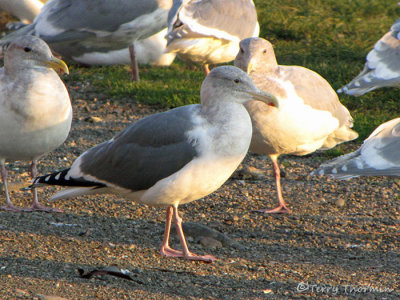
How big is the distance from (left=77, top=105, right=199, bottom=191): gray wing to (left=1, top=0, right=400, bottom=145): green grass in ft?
9.99

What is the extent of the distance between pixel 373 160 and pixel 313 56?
223 inches

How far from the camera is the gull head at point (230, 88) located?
14.0 feet

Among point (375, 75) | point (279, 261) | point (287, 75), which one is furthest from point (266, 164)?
point (279, 261)

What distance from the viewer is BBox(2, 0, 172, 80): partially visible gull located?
27.0 feet

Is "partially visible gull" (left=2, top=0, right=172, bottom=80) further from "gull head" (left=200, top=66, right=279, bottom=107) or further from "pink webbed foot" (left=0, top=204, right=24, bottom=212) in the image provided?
"gull head" (left=200, top=66, right=279, bottom=107)

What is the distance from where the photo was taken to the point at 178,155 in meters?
4.13

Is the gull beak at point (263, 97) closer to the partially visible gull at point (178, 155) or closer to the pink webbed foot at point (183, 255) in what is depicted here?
the partially visible gull at point (178, 155)

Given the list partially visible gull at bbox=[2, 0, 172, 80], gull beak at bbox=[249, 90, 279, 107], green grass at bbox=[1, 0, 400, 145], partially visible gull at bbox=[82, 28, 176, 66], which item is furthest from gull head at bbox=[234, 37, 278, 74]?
partially visible gull at bbox=[82, 28, 176, 66]

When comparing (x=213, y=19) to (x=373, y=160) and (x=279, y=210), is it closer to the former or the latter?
(x=279, y=210)

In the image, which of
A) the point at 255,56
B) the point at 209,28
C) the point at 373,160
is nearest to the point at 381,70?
the point at 255,56

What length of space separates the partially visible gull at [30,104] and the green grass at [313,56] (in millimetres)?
2854

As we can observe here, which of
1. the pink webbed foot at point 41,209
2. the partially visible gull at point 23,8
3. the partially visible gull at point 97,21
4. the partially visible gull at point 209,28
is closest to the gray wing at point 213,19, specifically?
the partially visible gull at point 209,28

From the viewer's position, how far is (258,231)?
16.4 ft

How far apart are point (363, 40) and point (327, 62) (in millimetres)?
1079
